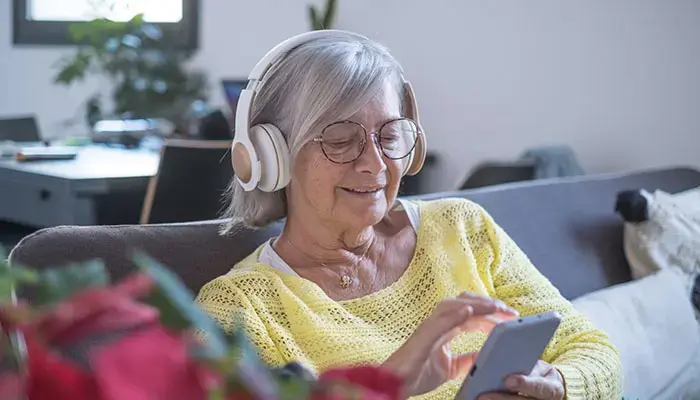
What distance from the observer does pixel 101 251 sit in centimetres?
142

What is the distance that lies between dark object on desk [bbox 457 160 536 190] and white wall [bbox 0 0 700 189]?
0.31 metres

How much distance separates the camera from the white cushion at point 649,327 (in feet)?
6.25

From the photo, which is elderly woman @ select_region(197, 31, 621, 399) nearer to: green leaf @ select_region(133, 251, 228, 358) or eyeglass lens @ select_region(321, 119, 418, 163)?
eyeglass lens @ select_region(321, 119, 418, 163)

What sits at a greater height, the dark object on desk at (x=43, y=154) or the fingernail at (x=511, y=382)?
the fingernail at (x=511, y=382)

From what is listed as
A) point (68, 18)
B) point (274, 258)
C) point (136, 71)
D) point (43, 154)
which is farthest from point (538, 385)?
point (68, 18)

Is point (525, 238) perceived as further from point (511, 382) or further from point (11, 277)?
point (11, 277)

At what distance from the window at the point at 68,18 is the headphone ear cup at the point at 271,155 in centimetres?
402

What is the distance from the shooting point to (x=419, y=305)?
152cm

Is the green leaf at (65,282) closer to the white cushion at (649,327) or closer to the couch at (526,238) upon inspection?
the couch at (526,238)

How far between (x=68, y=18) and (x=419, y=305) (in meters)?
4.42

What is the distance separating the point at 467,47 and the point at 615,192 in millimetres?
1816

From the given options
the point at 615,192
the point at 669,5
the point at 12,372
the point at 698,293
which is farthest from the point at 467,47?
the point at 12,372

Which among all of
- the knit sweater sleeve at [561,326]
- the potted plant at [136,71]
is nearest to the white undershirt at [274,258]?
the knit sweater sleeve at [561,326]

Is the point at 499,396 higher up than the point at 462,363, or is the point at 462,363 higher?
the point at 462,363
